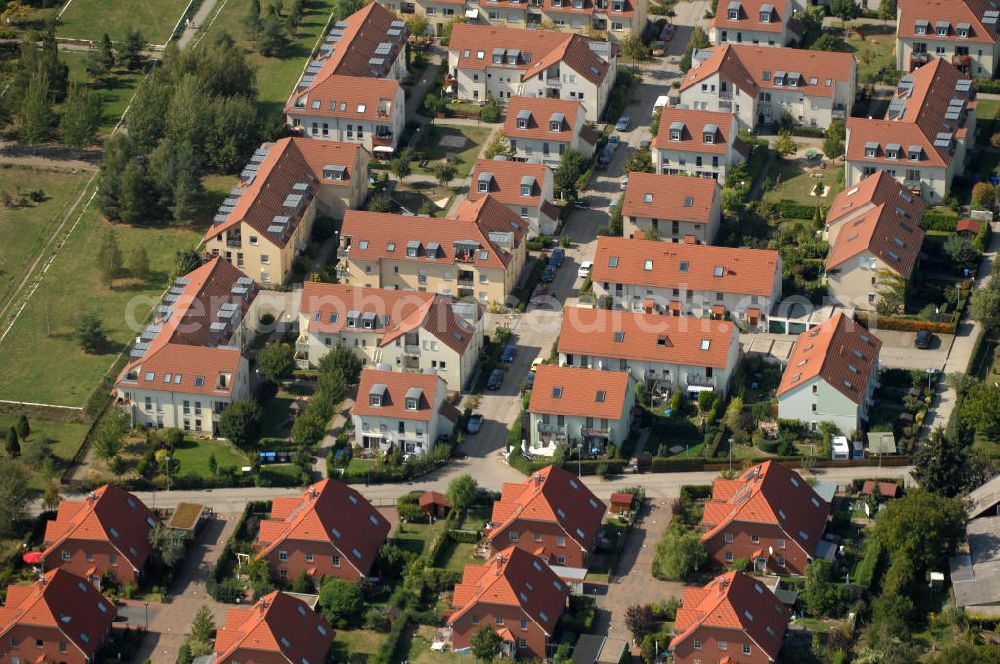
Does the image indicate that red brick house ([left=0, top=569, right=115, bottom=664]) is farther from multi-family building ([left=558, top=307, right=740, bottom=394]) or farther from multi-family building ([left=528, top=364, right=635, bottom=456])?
multi-family building ([left=558, top=307, right=740, bottom=394])

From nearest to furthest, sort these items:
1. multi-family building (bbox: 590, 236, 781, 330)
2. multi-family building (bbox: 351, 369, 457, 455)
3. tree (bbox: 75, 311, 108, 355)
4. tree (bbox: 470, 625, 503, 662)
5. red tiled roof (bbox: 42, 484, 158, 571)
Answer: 1. tree (bbox: 470, 625, 503, 662)
2. red tiled roof (bbox: 42, 484, 158, 571)
3. multi-family building (bbox: 351, 369, 457, 455)
4. multi-family building (bbox: 590, 236, 781, 330)
5. tree (bbox: 75, 311, 108, 355)

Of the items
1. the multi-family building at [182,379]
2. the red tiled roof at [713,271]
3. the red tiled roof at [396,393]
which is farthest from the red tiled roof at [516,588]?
the red tiled roof at [713,271]

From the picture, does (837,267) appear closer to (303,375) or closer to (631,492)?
(631,492)

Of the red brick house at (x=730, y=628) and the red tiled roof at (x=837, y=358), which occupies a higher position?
the red tiled roof at (x=837, y=358)

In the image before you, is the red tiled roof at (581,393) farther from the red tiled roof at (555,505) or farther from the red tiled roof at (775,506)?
the red tiled roof at (775,506)

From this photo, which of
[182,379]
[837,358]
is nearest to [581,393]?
[837,358]

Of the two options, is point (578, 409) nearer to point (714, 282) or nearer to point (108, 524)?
point (714, 282)

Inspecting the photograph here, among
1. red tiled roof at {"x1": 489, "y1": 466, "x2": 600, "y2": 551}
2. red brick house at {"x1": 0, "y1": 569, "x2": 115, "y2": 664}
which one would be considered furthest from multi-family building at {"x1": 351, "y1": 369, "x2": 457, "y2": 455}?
red brick house at {"x1": 0, "y1": 569, "x2": 115, "y2": 664}
